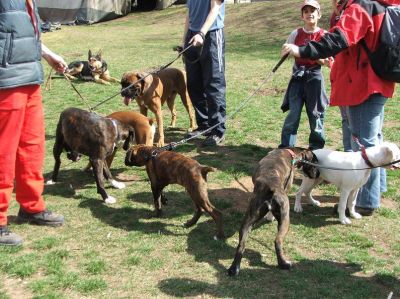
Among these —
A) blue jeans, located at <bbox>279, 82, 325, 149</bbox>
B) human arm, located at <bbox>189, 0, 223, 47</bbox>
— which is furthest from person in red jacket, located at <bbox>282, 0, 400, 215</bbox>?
human arm, located at <bbox>189, 0, 223, 47</bbox>

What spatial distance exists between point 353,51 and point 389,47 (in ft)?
1.30

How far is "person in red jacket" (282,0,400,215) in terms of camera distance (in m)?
4.12

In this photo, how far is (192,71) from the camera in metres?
7.41

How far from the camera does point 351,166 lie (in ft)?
15.6

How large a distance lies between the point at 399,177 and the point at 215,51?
3078 mm

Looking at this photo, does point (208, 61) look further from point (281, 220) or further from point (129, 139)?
point (281, 220)

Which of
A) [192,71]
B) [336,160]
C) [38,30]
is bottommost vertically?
[336,160]

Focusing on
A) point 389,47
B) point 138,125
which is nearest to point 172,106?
point 138,125

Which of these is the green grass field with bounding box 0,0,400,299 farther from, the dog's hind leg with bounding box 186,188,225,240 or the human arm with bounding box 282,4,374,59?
the human arm with bounding box 282,4,374,59

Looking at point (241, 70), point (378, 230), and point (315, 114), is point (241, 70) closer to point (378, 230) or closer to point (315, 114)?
point (315, 114)

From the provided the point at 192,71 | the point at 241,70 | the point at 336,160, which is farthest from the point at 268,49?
the point at 336,160

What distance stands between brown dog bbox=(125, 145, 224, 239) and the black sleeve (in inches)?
54.9

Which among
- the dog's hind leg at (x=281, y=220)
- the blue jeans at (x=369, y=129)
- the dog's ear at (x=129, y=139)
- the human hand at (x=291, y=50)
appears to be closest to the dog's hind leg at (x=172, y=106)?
the dog's ear at (x=129, y=139)

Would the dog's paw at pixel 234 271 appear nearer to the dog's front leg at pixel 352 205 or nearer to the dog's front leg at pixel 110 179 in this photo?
the dog's front leg at pixel 352 205
